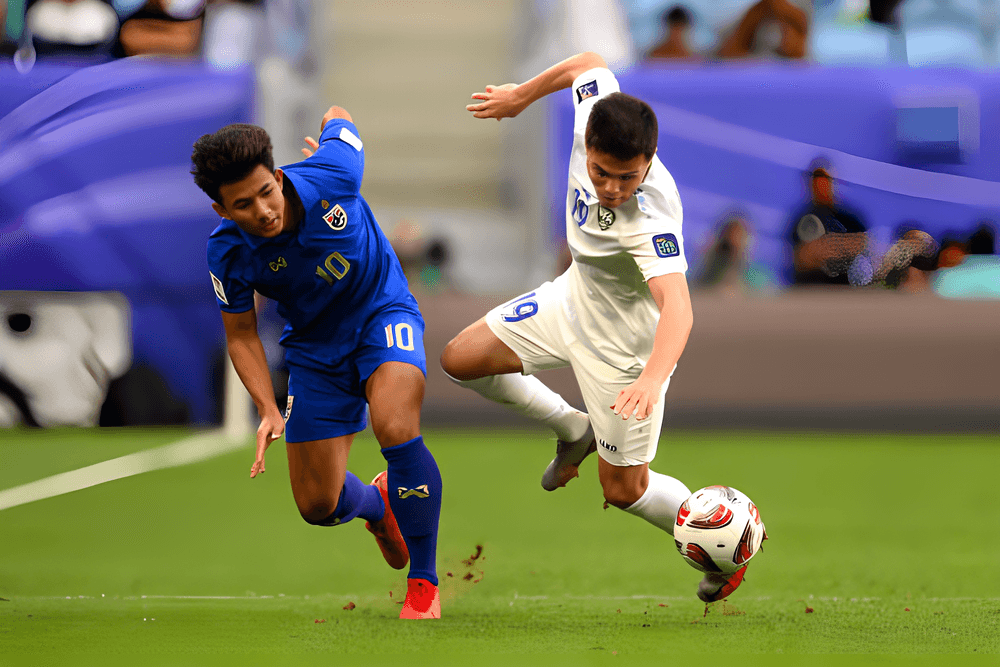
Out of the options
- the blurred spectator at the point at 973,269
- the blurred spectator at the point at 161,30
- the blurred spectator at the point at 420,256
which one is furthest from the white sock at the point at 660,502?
the blurred spectator at the point at 161,30

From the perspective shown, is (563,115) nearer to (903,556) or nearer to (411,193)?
(411,193)

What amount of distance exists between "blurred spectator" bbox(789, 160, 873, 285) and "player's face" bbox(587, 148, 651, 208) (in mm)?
6389

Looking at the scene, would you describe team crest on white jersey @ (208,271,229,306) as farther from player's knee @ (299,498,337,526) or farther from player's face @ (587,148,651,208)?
player's face @ (587,148,651,208)

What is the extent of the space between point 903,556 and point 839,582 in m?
0.78

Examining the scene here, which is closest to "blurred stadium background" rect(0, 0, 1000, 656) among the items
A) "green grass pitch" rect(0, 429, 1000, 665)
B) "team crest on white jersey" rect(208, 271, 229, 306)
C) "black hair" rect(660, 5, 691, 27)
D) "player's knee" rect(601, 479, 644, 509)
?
"black hair" rect(660, 5, 691, 27)

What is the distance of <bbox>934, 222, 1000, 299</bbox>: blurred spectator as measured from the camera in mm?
9727

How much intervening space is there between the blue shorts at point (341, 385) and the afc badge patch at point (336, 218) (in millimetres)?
380

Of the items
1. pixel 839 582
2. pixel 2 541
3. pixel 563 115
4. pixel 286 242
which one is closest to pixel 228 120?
pixel 563 115

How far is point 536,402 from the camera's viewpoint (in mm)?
4734

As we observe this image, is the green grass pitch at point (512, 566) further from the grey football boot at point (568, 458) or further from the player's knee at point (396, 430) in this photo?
the player's knee at point (396, 430)

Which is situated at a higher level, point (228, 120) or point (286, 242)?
point (286, 242)

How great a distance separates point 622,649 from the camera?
3.54 m

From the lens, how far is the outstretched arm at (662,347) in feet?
10.9

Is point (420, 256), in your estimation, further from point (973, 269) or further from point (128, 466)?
point (973, 269)
